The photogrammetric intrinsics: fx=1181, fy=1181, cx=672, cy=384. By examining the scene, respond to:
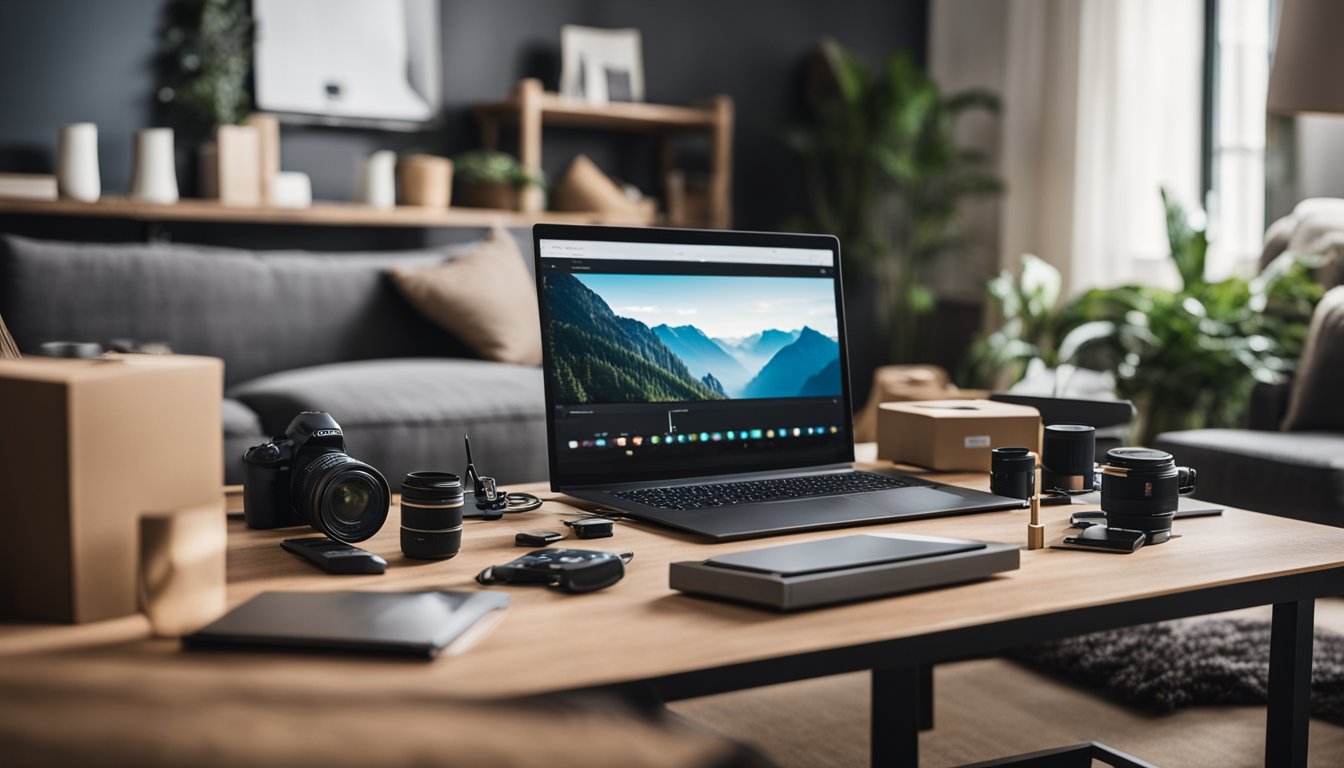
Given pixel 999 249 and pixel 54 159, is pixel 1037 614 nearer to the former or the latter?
pixel 54 159

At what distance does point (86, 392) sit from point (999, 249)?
15.6 ft

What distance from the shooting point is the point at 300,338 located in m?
3.41

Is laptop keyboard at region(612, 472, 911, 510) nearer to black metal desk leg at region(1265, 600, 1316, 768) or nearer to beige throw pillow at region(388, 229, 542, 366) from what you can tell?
black metal desk leg at region(1265, 600, 1316, 768)

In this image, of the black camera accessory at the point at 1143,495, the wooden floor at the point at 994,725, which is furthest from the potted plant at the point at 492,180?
the black camera accessory at the point at 1143,495

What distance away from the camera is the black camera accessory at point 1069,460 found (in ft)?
5.10

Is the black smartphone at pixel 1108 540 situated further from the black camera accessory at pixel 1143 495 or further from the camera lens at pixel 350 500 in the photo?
the camera lens at pixel 350 500

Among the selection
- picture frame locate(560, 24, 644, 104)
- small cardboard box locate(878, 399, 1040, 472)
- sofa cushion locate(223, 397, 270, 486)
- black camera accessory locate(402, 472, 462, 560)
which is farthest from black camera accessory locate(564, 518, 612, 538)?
picture frame locate(560, 24, 644, 104)

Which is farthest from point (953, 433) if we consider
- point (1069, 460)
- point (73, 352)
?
point (73, 352)

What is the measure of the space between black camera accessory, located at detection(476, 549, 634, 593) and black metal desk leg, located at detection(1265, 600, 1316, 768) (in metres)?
0.72

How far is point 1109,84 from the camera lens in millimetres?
4562

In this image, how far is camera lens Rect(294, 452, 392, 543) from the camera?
120cm

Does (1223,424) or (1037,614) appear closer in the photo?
(1037,614)

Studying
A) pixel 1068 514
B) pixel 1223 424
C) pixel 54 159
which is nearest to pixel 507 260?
pixel 54 159

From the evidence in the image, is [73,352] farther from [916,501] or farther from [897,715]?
[916,501]
